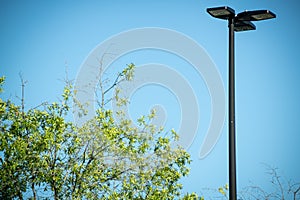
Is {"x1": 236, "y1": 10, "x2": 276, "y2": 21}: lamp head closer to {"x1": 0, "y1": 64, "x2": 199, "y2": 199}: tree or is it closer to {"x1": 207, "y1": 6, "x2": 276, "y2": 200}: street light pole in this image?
{"x1": 207, "y1": 6, "x2": 276, "y2": 200}: street light pole

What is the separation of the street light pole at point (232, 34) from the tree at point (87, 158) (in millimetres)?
700

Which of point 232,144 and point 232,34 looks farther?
point 232,34

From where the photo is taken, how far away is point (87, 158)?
5133 mm

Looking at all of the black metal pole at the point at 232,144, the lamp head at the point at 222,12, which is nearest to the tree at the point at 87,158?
the black metal pole at the point at 232,144

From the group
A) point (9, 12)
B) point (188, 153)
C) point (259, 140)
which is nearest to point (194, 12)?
point (259, 140)

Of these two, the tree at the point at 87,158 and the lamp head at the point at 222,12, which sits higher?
the lamp head at the point at 222,12

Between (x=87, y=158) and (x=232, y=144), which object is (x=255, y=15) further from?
(x=87, y=158)

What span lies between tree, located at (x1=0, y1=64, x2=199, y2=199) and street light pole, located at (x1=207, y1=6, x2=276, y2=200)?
27.6 inches

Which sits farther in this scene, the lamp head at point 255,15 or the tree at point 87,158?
the tree at point 87,158

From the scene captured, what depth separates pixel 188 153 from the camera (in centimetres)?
512

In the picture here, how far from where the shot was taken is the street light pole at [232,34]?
14.3ft

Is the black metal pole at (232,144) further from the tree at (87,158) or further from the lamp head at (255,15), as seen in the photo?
the tree at (87,158)

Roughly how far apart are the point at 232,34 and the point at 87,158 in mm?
1646

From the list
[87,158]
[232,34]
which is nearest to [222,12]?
[232,34]
